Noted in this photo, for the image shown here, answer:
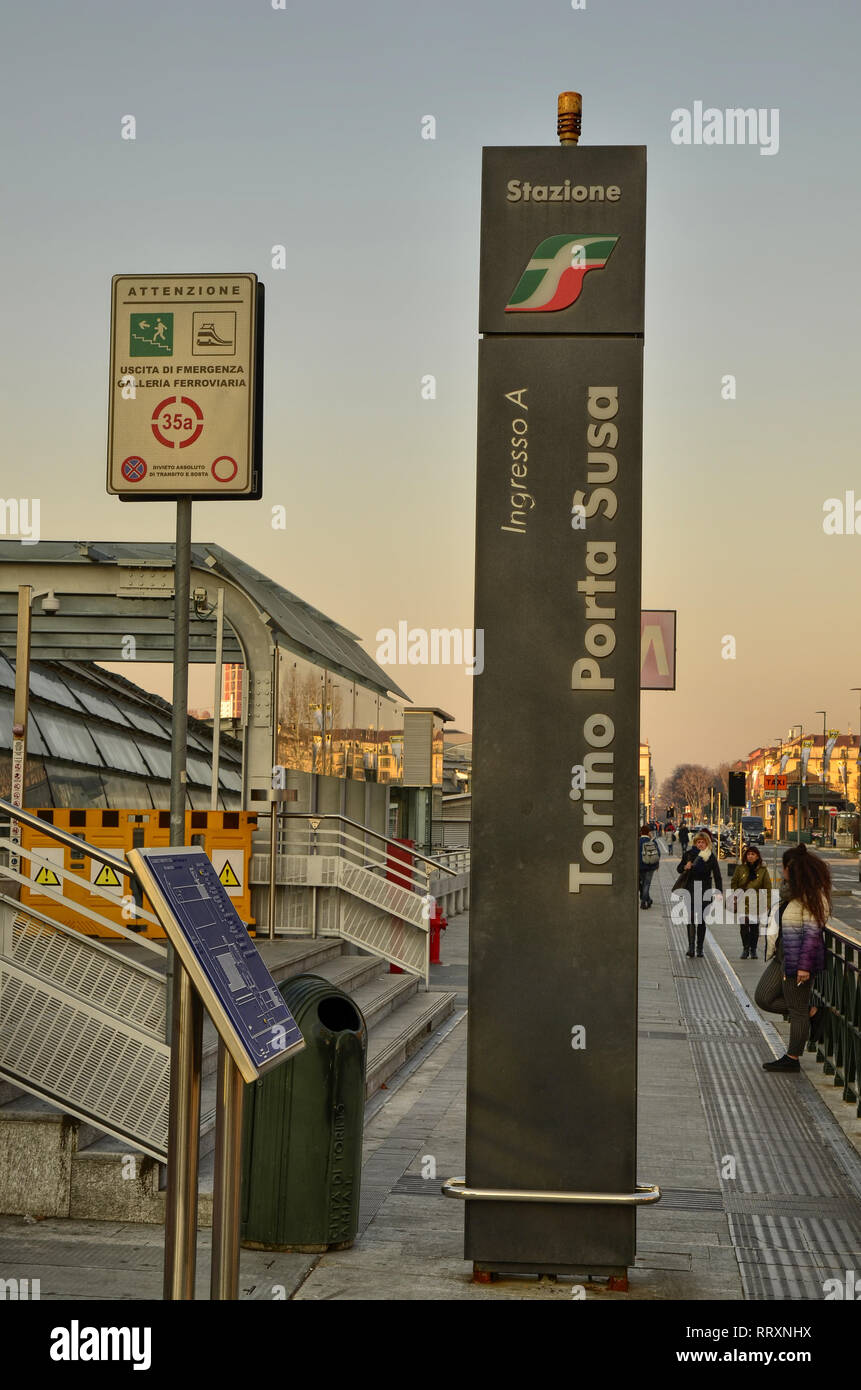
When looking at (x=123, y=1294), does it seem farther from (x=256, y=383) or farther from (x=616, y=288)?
(x=616, y=288)

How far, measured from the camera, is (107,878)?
47.7 ft

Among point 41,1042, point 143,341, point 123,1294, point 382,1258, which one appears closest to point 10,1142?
point 41,1042

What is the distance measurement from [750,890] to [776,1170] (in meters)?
14.5

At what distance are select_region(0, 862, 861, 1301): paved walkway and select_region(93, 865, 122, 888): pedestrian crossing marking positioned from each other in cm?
379

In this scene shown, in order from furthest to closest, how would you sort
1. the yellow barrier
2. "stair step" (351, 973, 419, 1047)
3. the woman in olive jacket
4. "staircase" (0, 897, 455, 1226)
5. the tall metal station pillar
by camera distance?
the woman in olive jacket → the yellow barrier → "stair step" (351, 973, 419, 1047) → "staircase" (0, 897, 455, 1226) → the tall metal station pillar

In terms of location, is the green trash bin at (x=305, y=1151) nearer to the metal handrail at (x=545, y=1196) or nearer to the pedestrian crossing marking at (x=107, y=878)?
the metal handrail at (x=545, y=1196)

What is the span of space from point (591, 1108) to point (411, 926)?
1090 centimetres

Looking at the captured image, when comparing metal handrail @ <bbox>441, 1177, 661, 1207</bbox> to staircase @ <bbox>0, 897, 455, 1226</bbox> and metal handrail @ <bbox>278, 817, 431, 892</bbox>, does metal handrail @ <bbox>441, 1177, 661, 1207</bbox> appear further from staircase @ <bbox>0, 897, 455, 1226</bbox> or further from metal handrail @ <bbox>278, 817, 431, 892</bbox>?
metal handrail @ <bbox>278, 817, 431, 892</bbox>

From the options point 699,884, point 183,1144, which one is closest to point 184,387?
point 183,1144

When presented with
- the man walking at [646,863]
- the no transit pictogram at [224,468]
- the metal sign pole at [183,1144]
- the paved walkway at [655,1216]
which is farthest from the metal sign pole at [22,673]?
the man walking at [646,863]

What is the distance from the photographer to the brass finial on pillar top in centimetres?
612

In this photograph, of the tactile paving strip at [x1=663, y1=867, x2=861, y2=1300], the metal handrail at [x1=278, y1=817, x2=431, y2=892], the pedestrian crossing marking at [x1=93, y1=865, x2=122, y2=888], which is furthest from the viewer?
the metal handrail at [x1=278, y1=817, x2=431, y2=892]

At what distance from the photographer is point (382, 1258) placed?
20.3 ft

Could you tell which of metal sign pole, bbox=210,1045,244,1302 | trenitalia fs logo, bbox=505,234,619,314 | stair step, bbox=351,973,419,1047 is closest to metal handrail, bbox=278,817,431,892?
stair step, bbox=351,973,419,1047
